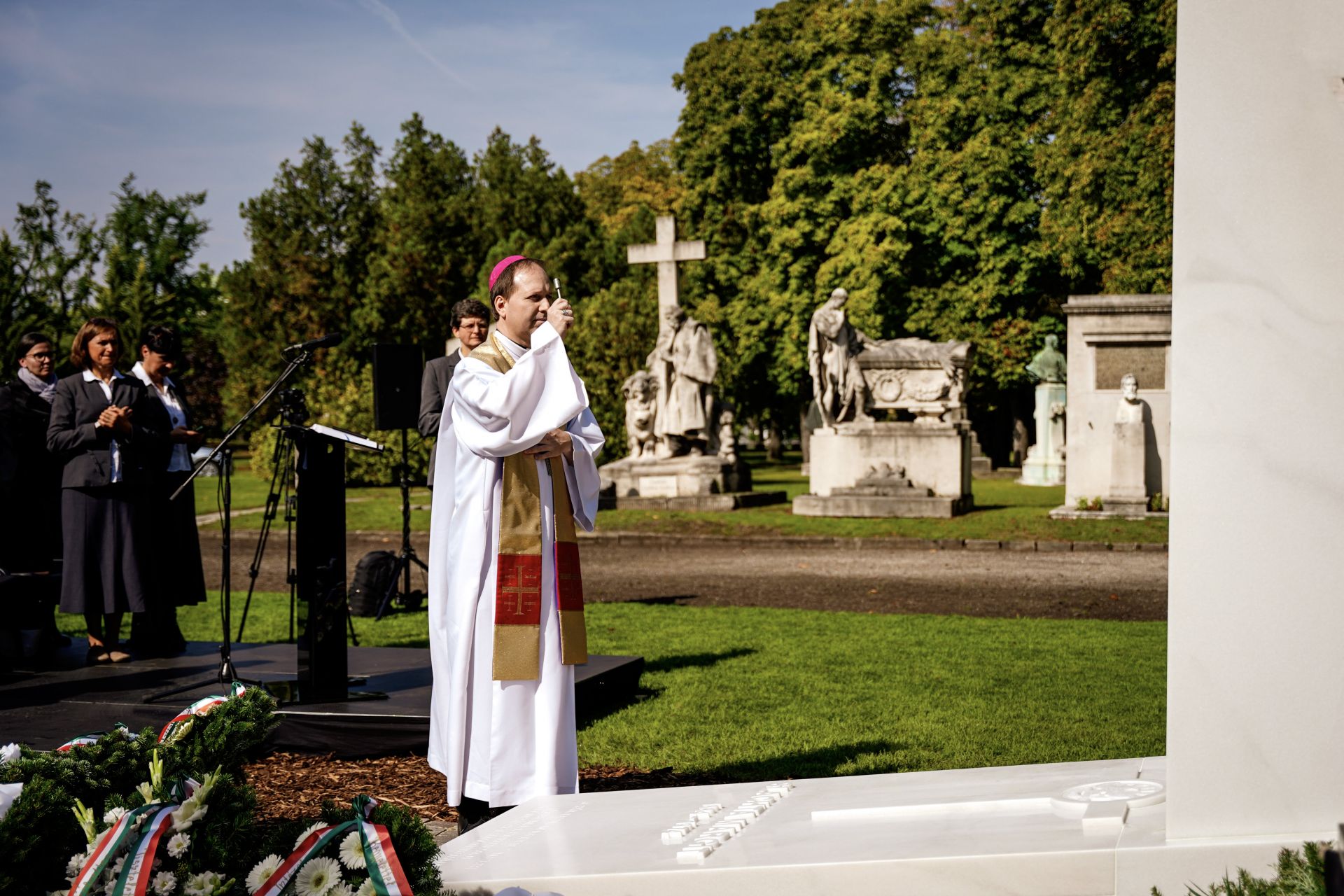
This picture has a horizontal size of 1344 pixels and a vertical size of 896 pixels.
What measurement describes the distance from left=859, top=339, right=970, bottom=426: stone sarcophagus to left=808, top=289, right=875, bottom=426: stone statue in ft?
0.88

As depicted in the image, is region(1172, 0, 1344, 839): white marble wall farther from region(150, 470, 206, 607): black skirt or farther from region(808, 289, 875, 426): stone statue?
region(808, 289, 875, 426): stone statue

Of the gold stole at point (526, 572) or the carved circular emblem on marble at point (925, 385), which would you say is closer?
the gold stole at point (526, 572)

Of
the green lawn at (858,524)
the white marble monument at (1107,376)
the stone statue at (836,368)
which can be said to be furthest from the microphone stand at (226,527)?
the stone statue at (836,368)

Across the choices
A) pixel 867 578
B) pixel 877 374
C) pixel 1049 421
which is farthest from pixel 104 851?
pixel 1049 421

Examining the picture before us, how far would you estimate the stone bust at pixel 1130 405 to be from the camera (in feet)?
62.8

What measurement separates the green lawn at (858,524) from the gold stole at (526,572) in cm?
1226

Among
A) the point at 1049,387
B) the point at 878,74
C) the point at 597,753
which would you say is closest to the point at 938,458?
the point at 1049,387

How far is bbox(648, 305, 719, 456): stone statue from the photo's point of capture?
22.1 meters

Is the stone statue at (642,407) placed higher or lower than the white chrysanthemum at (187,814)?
higher

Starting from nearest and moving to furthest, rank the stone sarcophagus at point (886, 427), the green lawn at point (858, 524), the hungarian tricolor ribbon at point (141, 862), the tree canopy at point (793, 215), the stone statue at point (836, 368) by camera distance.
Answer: the hungarian tricolor ribbon at point (141, 862) < the green lawn at point (858, 524) < the stone sarcophagus at point (886, 427) < the stone statue at point (836, 368) < the tree canopy at point (793, 215)

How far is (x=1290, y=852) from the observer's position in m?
2.65

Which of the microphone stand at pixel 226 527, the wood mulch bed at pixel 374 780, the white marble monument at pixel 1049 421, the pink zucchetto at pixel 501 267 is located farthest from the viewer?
the white marble monument at pixel 1049 421

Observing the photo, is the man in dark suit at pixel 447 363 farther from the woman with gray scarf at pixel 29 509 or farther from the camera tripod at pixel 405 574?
the woman with gray scarf at pixel 29 509

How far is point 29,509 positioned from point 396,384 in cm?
309
